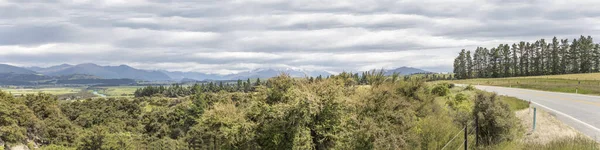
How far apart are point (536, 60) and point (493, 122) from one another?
11551cm

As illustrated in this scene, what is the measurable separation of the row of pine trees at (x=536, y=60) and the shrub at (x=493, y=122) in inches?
4340

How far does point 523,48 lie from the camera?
11862 cm

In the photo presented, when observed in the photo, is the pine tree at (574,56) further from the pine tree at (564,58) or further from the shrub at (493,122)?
the shrub at (493,122)

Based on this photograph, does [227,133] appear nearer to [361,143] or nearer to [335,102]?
[335,102]

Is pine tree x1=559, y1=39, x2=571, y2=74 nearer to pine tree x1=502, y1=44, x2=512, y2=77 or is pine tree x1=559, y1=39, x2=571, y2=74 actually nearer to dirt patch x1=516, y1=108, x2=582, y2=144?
pine tree x1=502, y1=44, x2=512, y2=77

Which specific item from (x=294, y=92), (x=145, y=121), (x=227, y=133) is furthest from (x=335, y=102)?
(x=145, y=121)

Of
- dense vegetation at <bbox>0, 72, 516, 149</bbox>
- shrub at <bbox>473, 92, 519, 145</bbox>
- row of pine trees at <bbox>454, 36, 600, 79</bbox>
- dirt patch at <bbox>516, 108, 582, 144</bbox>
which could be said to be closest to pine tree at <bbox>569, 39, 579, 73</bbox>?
row of pine trees at <bbox>454, 36, 600, 79</bbox>

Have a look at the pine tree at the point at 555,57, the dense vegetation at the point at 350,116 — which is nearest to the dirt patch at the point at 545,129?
the dense vegetation at the point at 350,116

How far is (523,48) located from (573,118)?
362 ft

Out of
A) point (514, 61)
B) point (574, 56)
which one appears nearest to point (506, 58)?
point (514, 61)

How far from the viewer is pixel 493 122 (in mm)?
14117

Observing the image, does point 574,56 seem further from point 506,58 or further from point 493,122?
point 493,122

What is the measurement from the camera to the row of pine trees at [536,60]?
109 m

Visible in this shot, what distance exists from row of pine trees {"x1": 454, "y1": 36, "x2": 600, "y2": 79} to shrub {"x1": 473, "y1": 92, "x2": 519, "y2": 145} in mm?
110238
